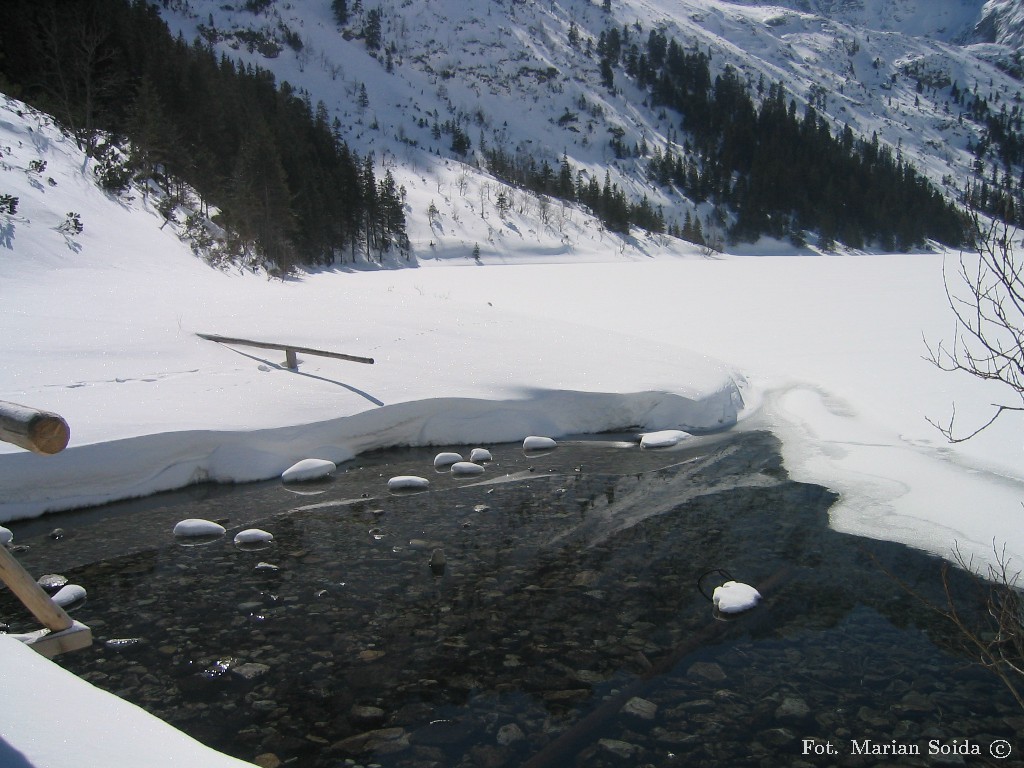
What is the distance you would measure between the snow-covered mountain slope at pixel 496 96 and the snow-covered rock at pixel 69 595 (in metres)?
62.3

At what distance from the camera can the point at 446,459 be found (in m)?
9.19

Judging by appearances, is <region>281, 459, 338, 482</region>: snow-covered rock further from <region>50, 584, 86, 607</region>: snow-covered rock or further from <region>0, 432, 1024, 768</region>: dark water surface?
<region>50, 584, 86, 607</region>: snow-covered rock

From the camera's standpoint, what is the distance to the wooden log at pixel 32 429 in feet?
8.61

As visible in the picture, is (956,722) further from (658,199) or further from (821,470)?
(658,199)

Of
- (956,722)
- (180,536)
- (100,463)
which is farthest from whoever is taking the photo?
(100,463)

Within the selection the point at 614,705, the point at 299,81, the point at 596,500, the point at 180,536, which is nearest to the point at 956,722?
the point at 614,705

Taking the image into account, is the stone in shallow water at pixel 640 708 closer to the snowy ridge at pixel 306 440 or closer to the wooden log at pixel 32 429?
the wooden log at pixel 32 429

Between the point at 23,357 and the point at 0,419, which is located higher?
the point at 0,419

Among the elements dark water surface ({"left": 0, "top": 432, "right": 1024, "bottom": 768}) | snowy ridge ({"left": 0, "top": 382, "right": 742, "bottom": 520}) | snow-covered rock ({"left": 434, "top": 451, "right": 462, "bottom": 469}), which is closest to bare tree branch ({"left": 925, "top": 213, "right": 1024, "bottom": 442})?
dark water surface ({"left": 0, "top": 432, "right": 1024, "bottom": 768})

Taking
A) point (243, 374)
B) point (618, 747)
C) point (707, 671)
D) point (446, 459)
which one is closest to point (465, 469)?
point (446, 459)

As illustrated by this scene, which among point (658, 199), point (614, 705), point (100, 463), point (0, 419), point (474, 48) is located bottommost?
point (658, 199)

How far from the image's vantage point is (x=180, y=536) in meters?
6.67

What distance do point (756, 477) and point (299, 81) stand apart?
384ft

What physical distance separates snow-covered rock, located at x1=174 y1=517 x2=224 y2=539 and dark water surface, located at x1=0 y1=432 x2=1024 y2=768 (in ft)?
0.42
